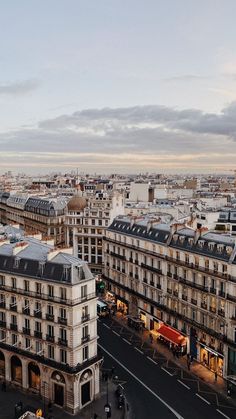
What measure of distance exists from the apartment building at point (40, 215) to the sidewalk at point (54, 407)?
6317 centimetres

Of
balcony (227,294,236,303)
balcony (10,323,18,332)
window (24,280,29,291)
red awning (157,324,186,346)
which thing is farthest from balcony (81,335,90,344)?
balcony (227,294,236,303)

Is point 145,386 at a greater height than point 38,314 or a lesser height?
lesser

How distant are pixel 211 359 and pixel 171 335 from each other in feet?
24.3

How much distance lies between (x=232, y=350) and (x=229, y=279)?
30.1ft

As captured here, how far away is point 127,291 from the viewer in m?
82.2

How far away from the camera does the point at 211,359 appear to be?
61.6 m

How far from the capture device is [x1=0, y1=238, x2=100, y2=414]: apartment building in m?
49.9

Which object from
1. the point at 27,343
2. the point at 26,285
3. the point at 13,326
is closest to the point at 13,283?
the point at 26,285

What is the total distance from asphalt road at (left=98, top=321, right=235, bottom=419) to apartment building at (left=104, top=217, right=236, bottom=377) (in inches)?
265

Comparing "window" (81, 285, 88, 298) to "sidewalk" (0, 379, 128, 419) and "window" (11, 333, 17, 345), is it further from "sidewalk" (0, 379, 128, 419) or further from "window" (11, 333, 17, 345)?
"sidewalk" (0, 379, 128, 419)

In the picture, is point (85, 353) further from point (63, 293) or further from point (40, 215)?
point (40, 215)

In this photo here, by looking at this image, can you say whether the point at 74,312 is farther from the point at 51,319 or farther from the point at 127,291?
the point at 127,291

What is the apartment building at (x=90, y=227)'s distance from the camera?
A: 107 m

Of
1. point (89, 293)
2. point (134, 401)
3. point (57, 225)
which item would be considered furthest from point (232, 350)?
point (57, 225)
